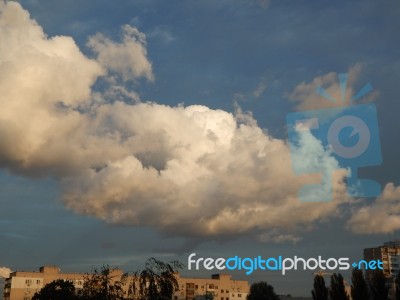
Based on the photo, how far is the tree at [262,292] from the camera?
102 m

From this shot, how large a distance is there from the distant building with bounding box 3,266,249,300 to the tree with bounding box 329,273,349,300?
7738 centimetres

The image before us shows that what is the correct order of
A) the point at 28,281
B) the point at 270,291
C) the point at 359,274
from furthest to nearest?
the point at 28,281 → the point at 270,291 → the point at 359,274

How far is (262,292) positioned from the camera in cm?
10319

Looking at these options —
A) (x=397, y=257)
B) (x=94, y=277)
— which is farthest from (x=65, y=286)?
(x=397, y=257)

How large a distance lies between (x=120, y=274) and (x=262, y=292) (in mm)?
77751

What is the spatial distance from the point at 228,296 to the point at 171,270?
108430 millimetres

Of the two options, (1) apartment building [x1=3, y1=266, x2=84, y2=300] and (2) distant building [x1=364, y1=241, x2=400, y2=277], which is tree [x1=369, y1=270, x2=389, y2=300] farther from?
(1) apartment building [x1=3, y1=266, x2=84, y2=300]

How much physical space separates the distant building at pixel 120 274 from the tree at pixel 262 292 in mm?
62083

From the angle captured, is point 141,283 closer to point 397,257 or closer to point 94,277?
point 94,277

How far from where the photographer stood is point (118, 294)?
277ft

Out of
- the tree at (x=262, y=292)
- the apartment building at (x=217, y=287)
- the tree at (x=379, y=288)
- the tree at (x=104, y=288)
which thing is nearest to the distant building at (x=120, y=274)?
the apartment building at (x=217, y=287)

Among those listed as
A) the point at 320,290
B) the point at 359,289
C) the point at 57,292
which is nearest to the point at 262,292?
the point at 320,290

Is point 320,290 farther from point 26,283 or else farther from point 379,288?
point 26,283

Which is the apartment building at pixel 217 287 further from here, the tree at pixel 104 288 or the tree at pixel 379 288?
the tree at pixel 379 288
